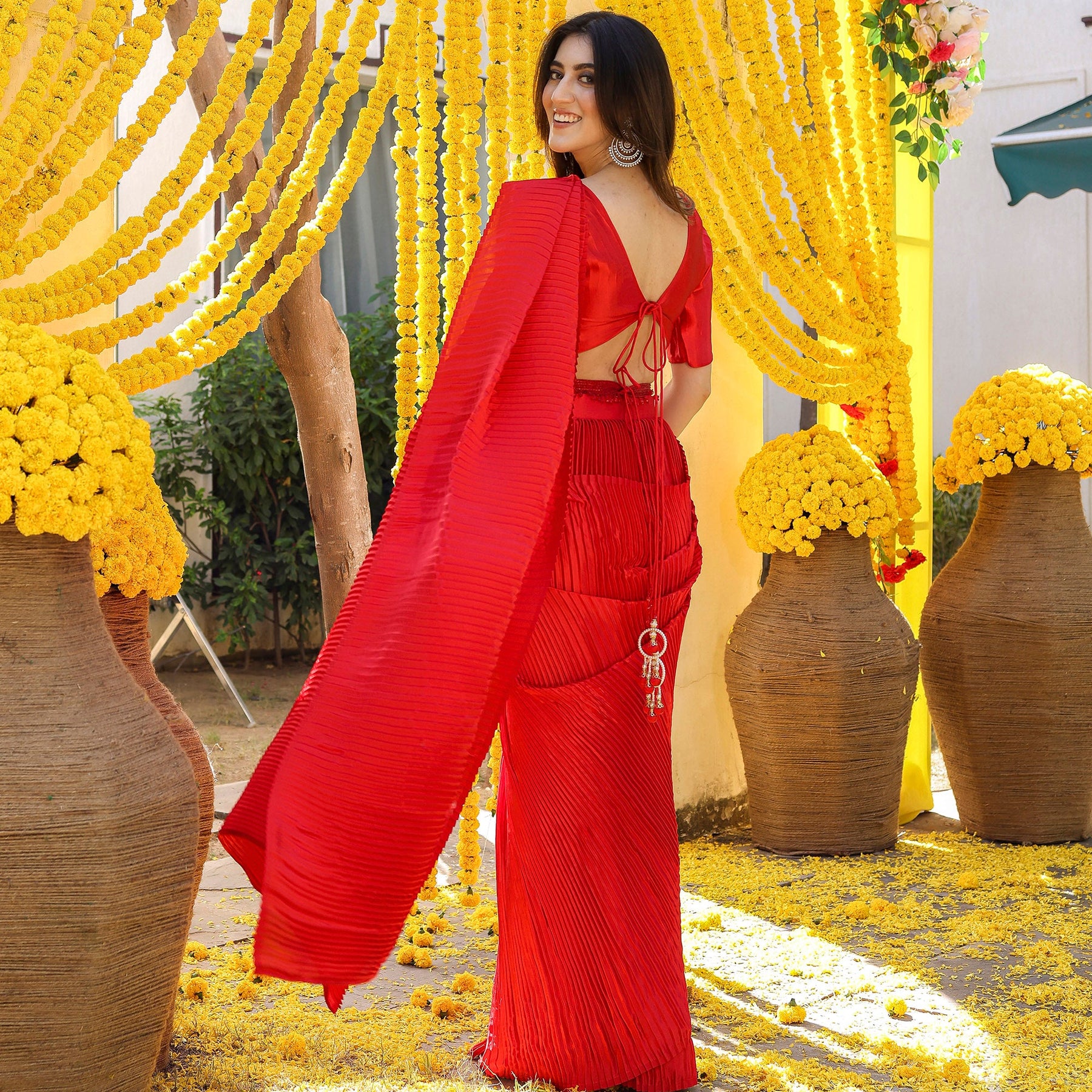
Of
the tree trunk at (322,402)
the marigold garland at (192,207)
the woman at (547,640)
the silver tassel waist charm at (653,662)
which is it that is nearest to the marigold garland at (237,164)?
the marigold garland at (192,207)

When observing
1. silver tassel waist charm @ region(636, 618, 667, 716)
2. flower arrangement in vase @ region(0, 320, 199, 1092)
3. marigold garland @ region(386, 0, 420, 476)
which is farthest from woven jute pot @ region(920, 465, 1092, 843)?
flower arrangement in vase @ region(0, 320, 199, 1092)

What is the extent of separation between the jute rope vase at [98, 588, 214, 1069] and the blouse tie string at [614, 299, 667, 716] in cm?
83

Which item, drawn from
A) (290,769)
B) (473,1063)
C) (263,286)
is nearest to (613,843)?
(473,1063)

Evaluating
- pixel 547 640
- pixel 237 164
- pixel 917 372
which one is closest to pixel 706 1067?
pixel 547 640

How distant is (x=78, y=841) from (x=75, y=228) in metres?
1.61

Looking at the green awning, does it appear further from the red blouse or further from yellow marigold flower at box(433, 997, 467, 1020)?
yellow marigold flower at box(433, 997, 467, 1020)

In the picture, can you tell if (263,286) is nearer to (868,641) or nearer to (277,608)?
(868,641)

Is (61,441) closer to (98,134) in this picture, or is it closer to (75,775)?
→ (75,775)

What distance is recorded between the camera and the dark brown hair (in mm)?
2379

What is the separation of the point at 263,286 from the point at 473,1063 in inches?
62.5

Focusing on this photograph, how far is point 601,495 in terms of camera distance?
2480mm

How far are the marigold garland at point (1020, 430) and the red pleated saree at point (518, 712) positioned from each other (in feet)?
6.35

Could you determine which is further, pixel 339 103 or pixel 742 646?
pixel 742 646

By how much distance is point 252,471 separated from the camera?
6.81 meters
